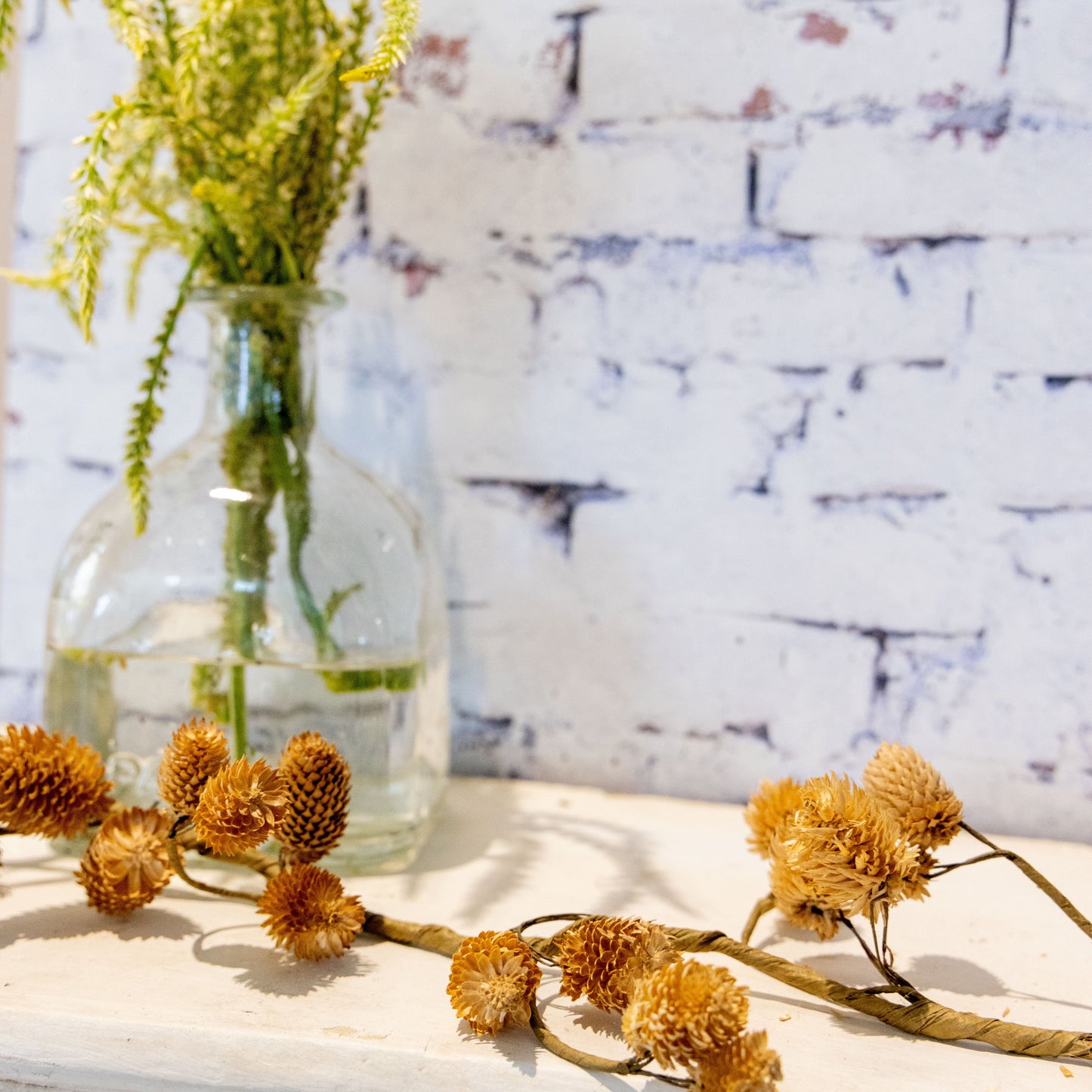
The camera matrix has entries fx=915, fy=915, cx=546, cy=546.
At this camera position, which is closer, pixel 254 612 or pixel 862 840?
pixel 862 840

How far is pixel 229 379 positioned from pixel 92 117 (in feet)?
0.57

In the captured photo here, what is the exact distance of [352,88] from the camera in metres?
0.74

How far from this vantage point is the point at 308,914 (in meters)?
0.44

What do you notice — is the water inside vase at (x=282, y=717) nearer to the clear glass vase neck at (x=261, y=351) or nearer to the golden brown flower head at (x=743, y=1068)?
the clear glass vase neck at (x=261, y=351)

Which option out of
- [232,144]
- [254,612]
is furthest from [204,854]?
[232,144]

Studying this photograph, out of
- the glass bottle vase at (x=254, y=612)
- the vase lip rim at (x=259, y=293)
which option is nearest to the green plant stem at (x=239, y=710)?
the glass bottle vase at (x=254, y=612)

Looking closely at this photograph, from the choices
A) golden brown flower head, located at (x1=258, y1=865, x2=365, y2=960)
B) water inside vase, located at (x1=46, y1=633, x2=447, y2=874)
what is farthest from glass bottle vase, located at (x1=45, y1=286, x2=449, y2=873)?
golden brown flower head, located at (x1=258, y1=865, x2=365, y2=960)

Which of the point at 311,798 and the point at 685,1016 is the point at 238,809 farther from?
the point at 685,1016

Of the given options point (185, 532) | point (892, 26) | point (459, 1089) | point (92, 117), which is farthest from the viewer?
point (892, 26)

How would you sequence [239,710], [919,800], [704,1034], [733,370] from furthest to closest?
1. [733,370]
2. [239,710]
3. [919,800]
4. [704,1034]

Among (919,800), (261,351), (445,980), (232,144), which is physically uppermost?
(232,144)

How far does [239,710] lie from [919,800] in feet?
1.27

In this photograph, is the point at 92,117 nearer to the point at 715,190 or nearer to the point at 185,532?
the point at 185,532

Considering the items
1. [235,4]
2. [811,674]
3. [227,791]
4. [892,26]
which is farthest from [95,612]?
[892,26]
